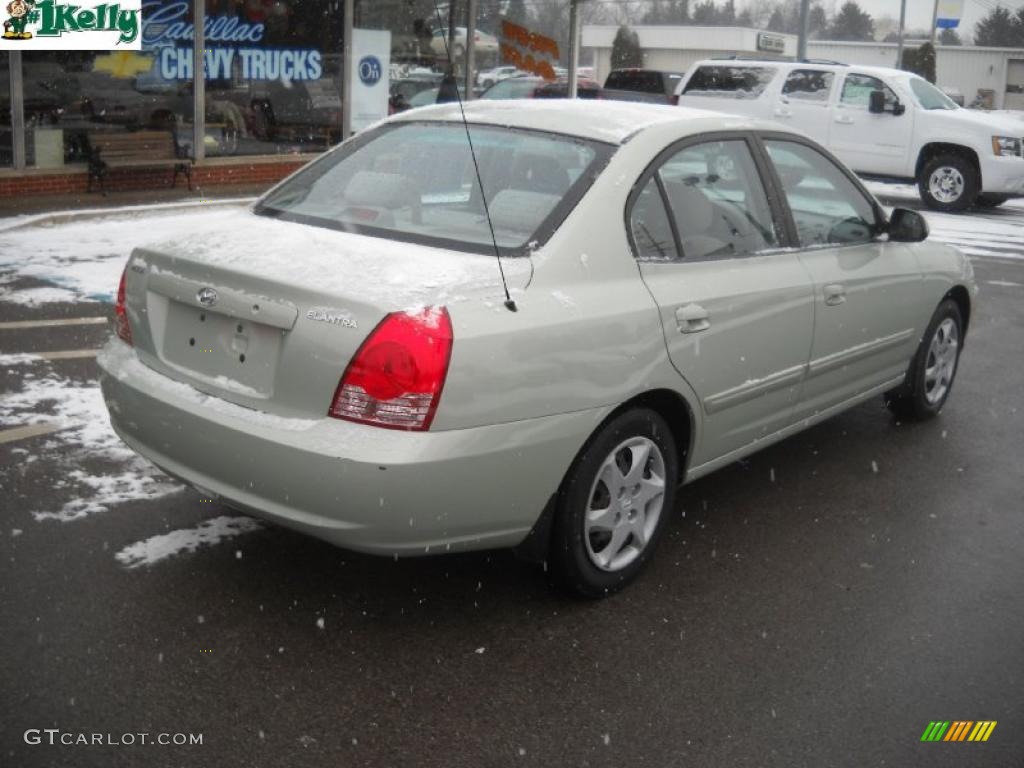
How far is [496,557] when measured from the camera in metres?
4.25

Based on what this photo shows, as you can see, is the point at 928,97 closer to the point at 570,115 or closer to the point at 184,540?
the point at 570,115

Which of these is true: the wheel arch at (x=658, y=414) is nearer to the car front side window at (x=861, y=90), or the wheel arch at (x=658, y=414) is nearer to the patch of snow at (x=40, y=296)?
the patch of snow at (x=40, y=296)

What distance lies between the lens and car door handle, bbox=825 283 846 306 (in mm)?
4832

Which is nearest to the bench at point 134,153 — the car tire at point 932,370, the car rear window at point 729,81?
the car rear window at point 729,81

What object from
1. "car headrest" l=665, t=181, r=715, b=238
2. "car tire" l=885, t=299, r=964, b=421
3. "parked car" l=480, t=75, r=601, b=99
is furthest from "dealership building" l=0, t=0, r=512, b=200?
"car headrest" l=665, t=181, r=715, b=238

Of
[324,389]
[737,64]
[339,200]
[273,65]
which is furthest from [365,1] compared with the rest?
[324,389]

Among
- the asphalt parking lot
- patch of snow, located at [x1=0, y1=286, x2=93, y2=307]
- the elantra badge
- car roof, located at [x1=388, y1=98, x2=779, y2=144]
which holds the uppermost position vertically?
car roof, located at [x1=388, y1=98, x2=779, y2=144]

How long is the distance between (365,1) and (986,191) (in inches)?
355

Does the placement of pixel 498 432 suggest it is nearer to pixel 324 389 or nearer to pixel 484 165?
pixel 324 389

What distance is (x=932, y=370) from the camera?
20.2 ft

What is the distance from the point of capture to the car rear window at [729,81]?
709 inches

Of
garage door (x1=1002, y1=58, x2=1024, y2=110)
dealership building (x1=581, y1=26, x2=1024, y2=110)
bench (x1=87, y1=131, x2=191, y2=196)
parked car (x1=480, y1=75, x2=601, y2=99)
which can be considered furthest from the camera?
dealership building (x1=581, y1=26, x2=1024, y2=110)

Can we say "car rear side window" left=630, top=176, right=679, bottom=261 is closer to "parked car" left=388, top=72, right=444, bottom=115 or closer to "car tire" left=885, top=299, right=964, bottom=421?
"car tire" left=885, top=299, right=964, bottom=421

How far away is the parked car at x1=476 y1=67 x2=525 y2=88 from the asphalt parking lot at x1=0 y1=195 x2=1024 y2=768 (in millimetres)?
13915
